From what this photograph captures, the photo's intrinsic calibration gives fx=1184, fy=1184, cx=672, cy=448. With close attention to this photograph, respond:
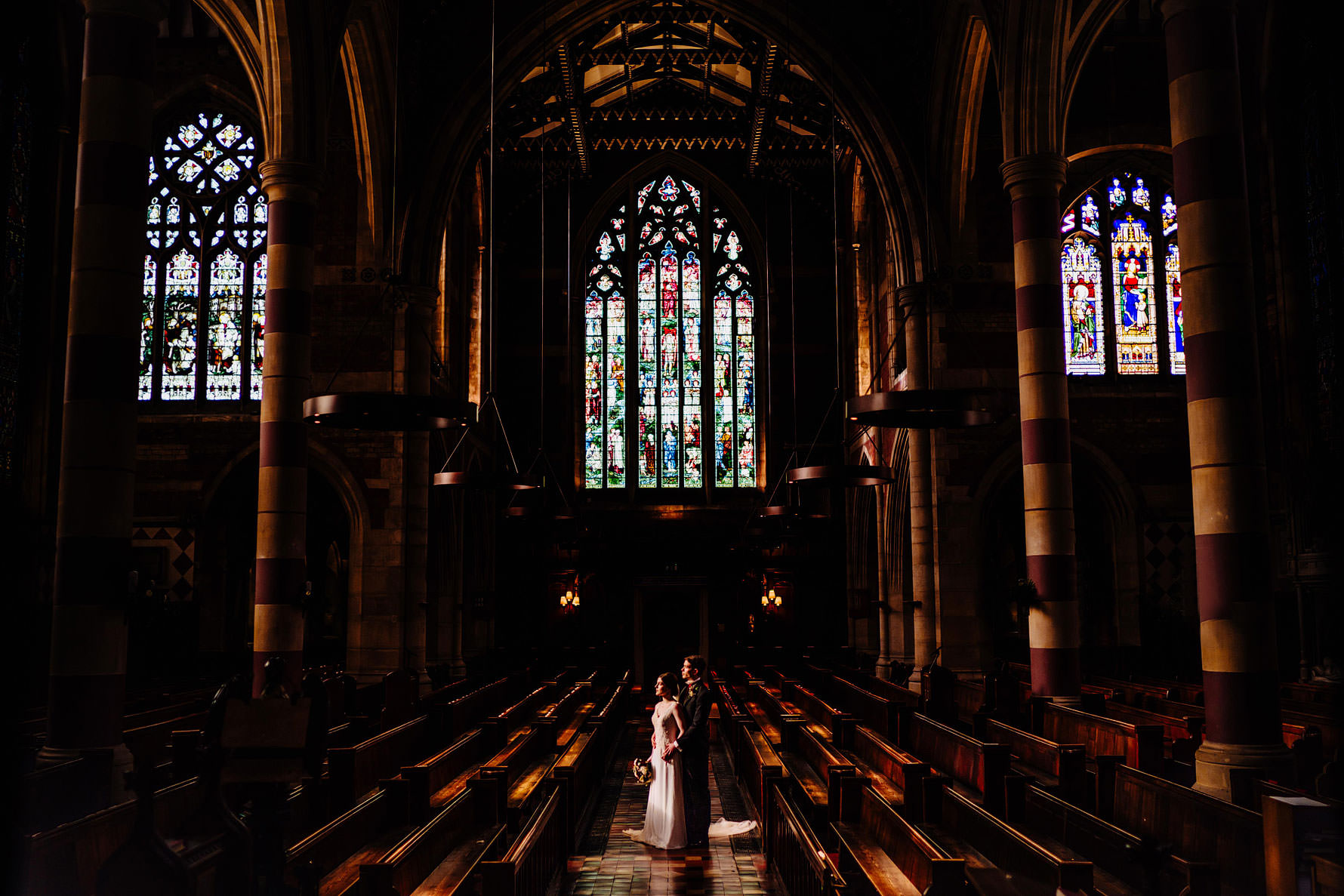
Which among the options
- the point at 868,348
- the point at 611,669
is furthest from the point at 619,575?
the point at 868,348

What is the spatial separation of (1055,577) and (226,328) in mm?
15070

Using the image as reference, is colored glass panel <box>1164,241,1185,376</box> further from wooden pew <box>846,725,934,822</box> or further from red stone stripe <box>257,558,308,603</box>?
red stone stripe <box>257,558,308,603</box>

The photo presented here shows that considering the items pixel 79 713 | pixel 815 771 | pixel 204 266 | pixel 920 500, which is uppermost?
pixel 204 266

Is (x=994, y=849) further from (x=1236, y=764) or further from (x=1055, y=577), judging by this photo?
(x=1055, y=577)

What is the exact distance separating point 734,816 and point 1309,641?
9102 millimetres

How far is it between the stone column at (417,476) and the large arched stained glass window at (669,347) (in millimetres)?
8955

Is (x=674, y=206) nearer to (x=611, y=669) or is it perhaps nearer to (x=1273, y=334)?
(x=611, y=669)

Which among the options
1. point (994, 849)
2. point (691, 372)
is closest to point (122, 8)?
point (994, 849)

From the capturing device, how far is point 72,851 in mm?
5730

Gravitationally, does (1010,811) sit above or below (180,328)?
below

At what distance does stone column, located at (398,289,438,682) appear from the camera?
17.6m

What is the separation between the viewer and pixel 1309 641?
1560 centimetres

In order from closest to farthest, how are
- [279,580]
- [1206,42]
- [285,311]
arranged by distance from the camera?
Answer: 1. [1206,42]
2. [279,580]
3. [285,311]

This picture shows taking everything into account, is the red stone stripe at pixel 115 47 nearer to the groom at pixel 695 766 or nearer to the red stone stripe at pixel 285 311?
the red stone stripe at pixel 285 311
